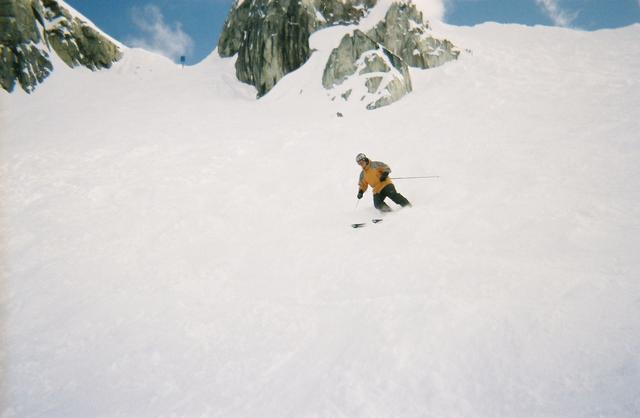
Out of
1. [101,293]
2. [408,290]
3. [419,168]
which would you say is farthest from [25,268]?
[419,168]

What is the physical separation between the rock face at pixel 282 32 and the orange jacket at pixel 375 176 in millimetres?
19754

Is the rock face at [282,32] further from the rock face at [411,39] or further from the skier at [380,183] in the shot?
the skier at [380,183]

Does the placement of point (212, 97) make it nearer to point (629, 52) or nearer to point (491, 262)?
point (491, 262)

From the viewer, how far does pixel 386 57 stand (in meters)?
18.5

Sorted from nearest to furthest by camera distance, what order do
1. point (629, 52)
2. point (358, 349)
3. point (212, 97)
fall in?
point (358, 349) < point (629, 52) < point (212, 97)

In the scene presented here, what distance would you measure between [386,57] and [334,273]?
17587mm

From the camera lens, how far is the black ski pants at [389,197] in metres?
6.61

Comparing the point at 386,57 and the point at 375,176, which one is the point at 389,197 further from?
the point at 386,57

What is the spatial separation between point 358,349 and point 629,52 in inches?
937

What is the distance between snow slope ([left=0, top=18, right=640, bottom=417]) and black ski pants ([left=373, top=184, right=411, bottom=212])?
26 centimetres

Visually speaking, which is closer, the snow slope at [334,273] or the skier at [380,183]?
the snow slope at [334,273]

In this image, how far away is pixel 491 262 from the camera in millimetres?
3662

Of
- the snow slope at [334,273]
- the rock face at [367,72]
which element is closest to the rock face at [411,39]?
the rock face at [367,72]

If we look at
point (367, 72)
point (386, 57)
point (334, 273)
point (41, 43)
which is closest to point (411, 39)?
point (386, 57)
